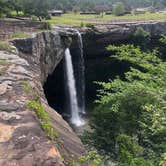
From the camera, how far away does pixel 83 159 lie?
6379 mm

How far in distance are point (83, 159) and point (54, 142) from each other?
601 millimetres

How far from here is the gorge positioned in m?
5.81

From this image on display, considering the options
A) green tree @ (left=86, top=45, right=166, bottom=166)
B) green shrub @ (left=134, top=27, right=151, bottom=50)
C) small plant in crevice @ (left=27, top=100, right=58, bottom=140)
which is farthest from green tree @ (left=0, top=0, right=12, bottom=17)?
small plant in crevice @ (left=27, top=100, right=58, bottom=140)

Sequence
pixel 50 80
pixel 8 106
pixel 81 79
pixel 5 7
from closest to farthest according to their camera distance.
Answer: pixel 8 106, pixel 5 7, pixel 50 80, pixel 81 79

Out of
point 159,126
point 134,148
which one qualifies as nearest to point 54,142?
point 159,126

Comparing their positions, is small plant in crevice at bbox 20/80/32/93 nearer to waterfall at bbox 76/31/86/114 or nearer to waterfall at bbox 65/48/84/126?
waterfall at bbox 65/48/84/126

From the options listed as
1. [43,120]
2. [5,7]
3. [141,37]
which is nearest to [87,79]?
[141,37]

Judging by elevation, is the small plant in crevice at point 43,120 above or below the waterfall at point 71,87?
above

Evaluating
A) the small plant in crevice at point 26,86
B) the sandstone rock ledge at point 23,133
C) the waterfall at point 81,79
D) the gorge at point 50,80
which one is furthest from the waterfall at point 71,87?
the small plant in crevice at point 26,86

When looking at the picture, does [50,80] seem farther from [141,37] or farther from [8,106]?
[8,106]

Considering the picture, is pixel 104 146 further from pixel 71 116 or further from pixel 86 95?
pixel 86 95

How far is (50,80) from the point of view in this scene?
31172mm

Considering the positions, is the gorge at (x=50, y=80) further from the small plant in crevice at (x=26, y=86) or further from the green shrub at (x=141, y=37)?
the green shrub at (x=141, y=37)

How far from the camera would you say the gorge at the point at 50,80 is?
5809 millimetres
